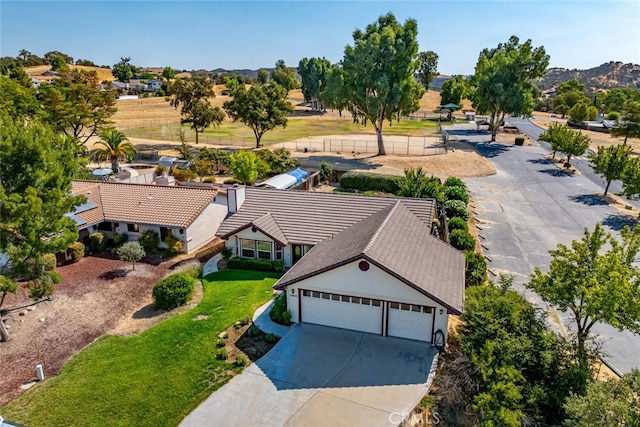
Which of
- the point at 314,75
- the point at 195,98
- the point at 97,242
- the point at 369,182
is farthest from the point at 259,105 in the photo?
the point at 314,75

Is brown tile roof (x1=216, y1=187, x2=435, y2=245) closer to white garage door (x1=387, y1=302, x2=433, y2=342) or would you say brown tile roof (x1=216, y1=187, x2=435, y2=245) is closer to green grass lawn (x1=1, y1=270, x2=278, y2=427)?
green grass lawn (x1=1, y1=270, x2=278, y2=427)

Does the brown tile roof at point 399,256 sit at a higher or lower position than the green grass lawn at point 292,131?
lower

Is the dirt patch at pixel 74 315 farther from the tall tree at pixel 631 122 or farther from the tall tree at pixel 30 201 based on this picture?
the tall tree at pixel 631 122

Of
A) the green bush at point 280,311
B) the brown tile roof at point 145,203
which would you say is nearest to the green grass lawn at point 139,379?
the green bush at point 280,311

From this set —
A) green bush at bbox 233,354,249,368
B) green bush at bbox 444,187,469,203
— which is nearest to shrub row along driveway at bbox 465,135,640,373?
green bush at bbox 444,187,469,203

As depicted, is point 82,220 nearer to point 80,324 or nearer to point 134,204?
point 134,204
